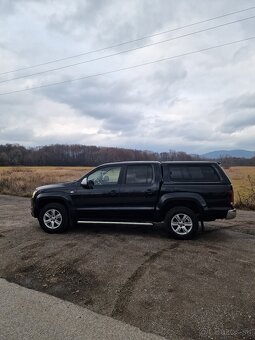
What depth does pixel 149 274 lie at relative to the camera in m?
6.20

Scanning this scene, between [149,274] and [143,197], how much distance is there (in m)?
3.05

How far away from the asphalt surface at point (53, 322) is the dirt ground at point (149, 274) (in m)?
0.20

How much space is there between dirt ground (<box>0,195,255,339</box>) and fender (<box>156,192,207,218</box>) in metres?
0.70

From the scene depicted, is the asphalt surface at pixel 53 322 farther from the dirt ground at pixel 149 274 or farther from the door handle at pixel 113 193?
the door handle at pixel 113 193

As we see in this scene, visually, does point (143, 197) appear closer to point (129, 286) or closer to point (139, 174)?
point (139, 174)

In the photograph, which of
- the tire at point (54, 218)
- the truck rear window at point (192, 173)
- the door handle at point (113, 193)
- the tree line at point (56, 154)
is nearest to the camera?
the truck rear window at point (192, 173)

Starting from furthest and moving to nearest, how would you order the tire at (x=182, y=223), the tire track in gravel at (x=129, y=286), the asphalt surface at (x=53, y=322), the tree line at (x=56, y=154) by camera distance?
the tree line at (x=56, y=154) < the tire at (x=182, y=223) < the tire track in gravel at (x=129, y=286) < the asphalt surface at (x=53, y=322)

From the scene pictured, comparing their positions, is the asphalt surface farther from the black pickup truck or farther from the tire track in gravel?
the black pickup truck

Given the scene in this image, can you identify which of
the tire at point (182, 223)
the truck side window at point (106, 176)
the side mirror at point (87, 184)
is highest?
the truck side window at point (106, 176)

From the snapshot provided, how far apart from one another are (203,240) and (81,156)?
91.1 metres

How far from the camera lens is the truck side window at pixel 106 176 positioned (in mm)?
9391

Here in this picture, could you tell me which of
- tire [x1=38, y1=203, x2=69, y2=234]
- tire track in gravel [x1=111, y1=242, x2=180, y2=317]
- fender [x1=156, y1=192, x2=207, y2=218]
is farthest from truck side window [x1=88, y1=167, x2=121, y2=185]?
tire track in gravel [x1=111, y1=242, x2=180, y2=317]

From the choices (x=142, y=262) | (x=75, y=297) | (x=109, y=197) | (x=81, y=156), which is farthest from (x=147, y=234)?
(x=81, y=156)

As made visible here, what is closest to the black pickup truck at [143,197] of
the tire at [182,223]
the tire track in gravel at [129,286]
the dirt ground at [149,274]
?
the tire at [182,223]
